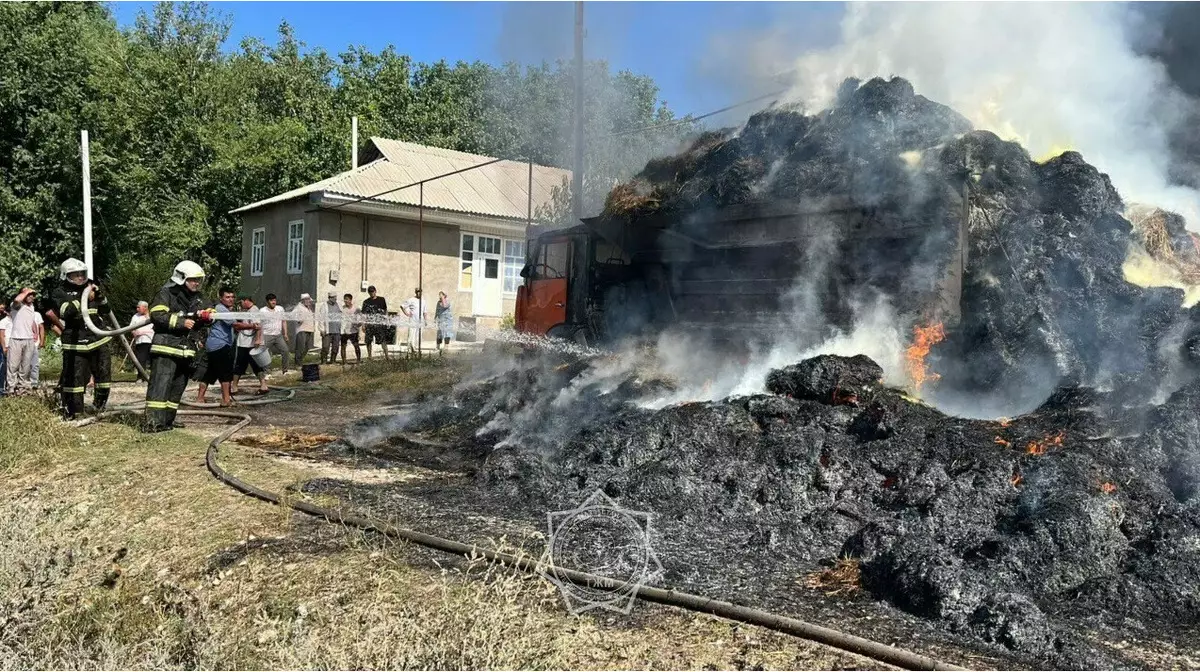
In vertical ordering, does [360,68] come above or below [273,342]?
above

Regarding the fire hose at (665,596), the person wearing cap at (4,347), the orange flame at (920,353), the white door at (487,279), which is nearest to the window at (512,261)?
the white door at (487,279)

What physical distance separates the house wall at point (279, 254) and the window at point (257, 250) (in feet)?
0.37

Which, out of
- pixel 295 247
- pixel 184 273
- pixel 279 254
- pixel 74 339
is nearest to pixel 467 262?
pixel 295 247

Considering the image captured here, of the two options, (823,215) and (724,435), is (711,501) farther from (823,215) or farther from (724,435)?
(823,215)

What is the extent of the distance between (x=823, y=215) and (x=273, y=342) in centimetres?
972

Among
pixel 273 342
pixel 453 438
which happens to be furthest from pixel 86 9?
pixel 453 438

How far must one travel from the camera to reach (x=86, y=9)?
3152cm

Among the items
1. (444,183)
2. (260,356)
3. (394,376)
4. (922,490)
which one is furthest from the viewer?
(444,183)

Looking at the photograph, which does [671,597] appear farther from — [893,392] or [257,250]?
[257,250]

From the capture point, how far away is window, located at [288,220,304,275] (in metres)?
22.0

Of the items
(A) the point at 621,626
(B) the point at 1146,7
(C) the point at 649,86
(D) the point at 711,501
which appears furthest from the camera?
(C) the point at 649,86

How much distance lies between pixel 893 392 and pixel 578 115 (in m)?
9.51

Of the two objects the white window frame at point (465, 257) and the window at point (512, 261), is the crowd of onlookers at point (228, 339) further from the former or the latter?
the window at point (512, 261)

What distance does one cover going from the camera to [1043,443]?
6270 mm
